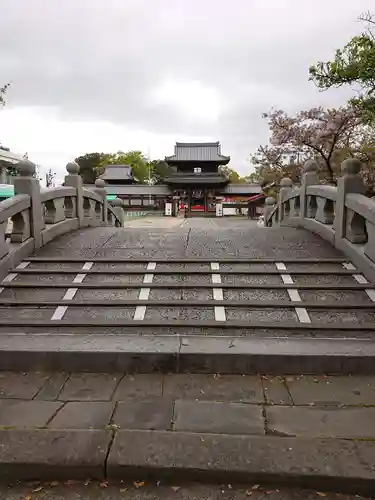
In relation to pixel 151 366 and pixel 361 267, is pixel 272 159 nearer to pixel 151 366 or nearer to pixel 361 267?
pixel 361 267

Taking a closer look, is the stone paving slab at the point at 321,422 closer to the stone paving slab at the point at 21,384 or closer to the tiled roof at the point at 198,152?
the stone paving slab at the point at 21,384

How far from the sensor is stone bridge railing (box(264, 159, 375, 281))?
15.5 feet

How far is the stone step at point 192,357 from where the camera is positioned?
3236mm

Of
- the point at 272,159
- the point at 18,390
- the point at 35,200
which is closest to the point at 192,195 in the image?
the point at 272,159

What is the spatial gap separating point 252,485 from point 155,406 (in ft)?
2.80

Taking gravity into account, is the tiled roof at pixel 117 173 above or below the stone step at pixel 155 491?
above

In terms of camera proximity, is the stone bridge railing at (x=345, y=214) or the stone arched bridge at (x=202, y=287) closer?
the stone arched bridge at (x=202, y=287)

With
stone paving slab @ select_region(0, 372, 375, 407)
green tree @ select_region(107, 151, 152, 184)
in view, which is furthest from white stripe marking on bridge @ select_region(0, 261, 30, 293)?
green tree @ select_region(107, 151, 152, 184)

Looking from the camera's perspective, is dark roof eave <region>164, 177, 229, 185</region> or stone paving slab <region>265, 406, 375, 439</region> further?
dark roof eave <region>164, 177, 229, 185</region>

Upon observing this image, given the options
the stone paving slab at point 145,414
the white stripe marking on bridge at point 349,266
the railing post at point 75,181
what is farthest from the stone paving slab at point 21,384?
the railing post at point 75,181

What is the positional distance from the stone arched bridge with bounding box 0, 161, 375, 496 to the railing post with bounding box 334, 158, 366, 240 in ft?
0.08

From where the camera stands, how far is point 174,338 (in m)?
3.55

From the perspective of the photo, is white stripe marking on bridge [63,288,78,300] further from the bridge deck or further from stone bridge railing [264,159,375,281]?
stone bridge railing [264,159,375,281]

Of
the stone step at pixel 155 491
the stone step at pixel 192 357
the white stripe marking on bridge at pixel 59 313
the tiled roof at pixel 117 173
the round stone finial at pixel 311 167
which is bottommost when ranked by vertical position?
the stone step at pixel 155 491
